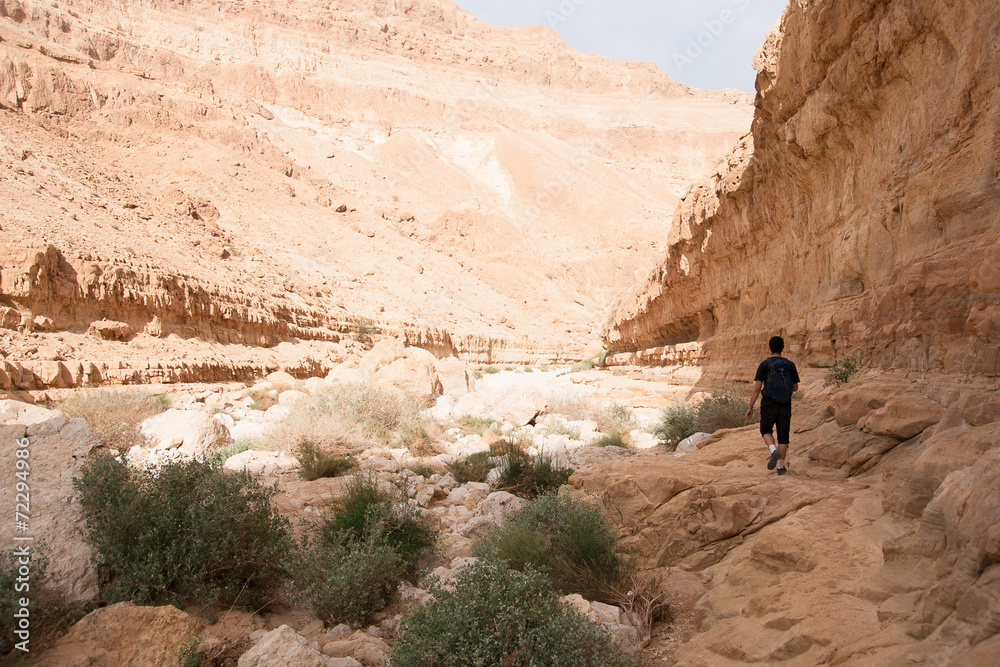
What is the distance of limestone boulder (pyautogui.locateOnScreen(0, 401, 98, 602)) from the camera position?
273cm

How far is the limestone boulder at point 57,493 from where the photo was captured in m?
2.73

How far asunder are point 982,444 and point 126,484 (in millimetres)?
4879

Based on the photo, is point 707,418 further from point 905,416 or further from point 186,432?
point 186,432

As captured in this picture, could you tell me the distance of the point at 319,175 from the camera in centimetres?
3988

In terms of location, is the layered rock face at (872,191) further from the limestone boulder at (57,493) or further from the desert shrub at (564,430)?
the limestone boulder at (57,493)

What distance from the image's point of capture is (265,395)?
11.2 metres

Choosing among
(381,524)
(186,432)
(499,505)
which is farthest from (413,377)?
(381,524)

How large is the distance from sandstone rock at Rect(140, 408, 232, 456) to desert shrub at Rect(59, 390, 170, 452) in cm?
20

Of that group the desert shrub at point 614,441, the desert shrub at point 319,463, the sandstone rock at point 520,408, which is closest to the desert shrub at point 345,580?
the desert shrub at point 319,463

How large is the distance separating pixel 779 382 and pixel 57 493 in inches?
217

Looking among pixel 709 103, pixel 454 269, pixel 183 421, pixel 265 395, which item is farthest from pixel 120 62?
pixel 709 103

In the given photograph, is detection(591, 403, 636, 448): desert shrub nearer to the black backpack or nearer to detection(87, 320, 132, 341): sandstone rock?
the black backpack

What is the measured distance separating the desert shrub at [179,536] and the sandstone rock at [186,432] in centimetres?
380

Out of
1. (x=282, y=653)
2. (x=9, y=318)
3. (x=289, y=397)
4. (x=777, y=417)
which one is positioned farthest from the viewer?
(x=289, y=397)
